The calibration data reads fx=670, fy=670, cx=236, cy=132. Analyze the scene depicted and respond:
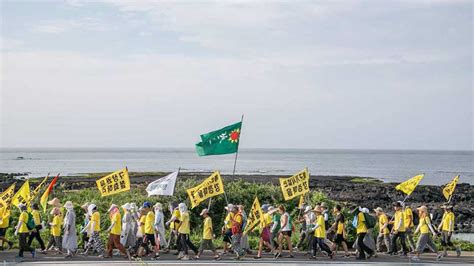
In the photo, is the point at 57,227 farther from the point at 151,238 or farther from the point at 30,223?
the point at 151,238

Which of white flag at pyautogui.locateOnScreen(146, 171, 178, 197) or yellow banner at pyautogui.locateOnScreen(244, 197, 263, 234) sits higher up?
white flag at pyautogui.locateOnScreen(146, 171, 178, 197)

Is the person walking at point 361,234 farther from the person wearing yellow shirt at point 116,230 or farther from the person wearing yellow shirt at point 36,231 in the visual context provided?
the person wearing yellow shirt at point 36,231

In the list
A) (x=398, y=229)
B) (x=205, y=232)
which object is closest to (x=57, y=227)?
(x=205, y=232)

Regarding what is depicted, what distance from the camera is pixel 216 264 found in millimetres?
19000

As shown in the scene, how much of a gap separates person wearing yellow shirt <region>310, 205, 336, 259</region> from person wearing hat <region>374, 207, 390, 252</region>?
194cm

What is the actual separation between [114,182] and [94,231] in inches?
109

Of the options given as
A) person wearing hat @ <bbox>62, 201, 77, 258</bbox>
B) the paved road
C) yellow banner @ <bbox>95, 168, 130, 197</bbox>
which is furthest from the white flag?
person wearing hat @ <bbox>62, 201, 77, 258</bbox>

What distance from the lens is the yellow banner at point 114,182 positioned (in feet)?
73.1

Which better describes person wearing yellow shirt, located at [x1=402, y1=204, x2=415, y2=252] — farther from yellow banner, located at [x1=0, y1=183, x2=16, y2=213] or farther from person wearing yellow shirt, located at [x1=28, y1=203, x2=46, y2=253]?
yellow banner, located at [x1=0, y1=183, x2=16, y2=213]

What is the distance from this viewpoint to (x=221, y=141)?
78.0ft

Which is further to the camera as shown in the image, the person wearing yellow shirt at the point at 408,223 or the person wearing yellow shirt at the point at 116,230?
the person wearing yellow shirt at the point at 408,223

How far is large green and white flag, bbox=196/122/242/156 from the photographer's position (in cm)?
2359

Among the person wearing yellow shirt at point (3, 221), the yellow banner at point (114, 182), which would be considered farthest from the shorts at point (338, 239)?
the person wearing yellow shirt at point (3, 221)

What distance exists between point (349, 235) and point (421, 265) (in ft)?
15.6
